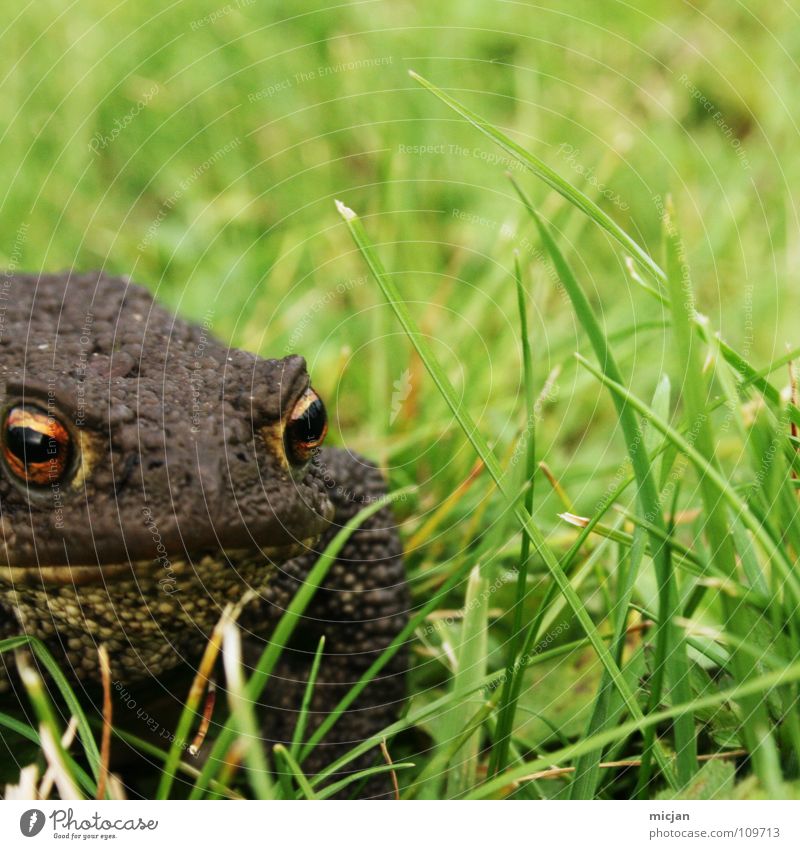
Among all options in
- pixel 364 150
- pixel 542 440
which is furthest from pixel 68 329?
pixel 364 150

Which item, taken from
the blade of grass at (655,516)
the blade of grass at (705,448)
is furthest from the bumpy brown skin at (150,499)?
the blade of grass at (705,448)

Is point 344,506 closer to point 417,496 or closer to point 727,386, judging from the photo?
point 417,496

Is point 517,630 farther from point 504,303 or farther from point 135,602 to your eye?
point 504,303

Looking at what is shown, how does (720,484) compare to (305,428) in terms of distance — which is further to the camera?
(305,428)

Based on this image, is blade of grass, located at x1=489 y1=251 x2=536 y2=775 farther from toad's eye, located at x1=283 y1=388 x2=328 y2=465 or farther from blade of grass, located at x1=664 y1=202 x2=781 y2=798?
toad's eye, located at x1=283 y1=388 x2=328 y2=465

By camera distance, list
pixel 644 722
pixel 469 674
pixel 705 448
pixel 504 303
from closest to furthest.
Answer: pixel 644 722, pixel 705 448, pixel 469 674, pixel 504 303

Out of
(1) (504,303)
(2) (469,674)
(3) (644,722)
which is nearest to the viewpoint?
(3) (644,722)

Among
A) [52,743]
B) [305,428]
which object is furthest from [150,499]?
[52,743]
